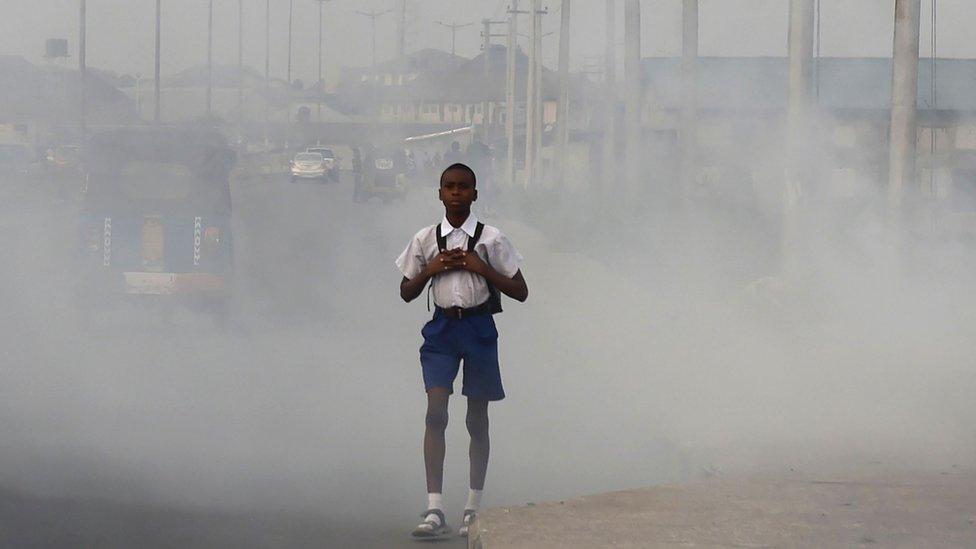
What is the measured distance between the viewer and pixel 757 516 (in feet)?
22.9

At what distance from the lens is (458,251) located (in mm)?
7109

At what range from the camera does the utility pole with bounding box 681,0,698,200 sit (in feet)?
75.1

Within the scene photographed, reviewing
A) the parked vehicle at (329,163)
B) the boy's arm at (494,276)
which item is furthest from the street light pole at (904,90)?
the parked vehicle at (329,163)

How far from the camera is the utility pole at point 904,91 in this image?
1577cm

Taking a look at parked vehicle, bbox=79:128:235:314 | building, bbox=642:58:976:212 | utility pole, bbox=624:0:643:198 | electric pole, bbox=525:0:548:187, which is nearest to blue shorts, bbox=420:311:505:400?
parked vehicle, bbox=79:128:235:314

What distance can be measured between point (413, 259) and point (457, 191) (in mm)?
326

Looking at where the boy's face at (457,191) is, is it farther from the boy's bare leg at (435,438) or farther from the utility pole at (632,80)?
the utility pole at (632,80)

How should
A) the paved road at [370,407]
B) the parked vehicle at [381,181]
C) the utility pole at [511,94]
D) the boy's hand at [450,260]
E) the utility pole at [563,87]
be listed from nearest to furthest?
1. the boy's hand at [450,260]
2. the paved road at [370,407]
3. the utility pole at [563,87]
4. the parked vehicle at [381,181]
5. the utility pole at [511,94]

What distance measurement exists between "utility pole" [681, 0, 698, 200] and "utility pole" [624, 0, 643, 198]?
3.27 m

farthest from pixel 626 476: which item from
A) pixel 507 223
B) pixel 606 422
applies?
pixel 507 223

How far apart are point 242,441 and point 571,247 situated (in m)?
19.1

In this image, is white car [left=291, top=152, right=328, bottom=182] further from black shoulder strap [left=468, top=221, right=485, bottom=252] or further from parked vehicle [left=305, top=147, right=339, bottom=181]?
black shoulder strap [left=468, top=221, right=485, bottom=252]

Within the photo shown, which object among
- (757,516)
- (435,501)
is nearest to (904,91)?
(757,516)

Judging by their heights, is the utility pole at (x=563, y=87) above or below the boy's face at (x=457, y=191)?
above
